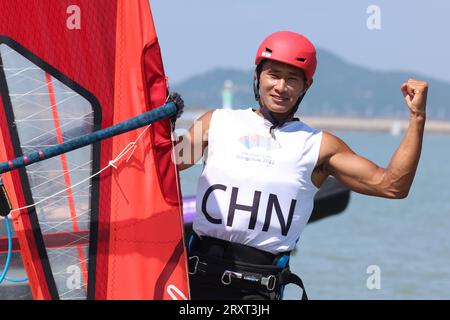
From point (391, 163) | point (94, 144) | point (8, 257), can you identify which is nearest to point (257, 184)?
point (391, 163)

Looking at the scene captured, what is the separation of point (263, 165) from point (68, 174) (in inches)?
32.7

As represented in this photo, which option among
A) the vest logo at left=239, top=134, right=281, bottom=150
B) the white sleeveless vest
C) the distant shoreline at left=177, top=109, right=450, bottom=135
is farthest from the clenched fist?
the distant shoreline at left=177, top=109, right=450, bottom=135

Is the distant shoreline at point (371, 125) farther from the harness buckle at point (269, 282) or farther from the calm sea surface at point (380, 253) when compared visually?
the harness buckle at point (269, 282)

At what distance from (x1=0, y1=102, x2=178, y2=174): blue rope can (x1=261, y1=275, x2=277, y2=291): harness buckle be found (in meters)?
0.83

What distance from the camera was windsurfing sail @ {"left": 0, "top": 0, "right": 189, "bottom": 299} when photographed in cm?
398

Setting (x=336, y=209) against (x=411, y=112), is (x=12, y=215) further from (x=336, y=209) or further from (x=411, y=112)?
(x=336, y=209)

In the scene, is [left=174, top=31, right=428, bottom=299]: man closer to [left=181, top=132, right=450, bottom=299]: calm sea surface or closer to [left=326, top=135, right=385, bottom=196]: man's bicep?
[left=326, top=135, right=385, bottom=196]: man's bicep

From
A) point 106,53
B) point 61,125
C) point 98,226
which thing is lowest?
point 98,226

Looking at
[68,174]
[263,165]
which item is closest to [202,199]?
[263,165]

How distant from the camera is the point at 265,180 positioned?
13.2ft

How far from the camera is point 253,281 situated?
4.09m

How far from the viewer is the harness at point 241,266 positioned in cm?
409
